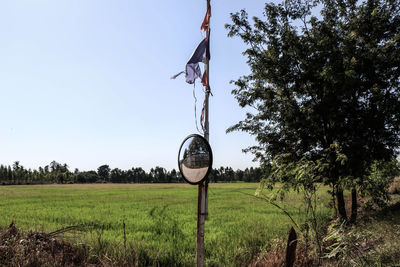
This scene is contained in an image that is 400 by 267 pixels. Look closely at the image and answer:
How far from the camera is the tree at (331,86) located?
786 cm

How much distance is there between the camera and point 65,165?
162125mm

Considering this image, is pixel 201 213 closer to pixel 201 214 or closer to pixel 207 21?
pixel 201 214

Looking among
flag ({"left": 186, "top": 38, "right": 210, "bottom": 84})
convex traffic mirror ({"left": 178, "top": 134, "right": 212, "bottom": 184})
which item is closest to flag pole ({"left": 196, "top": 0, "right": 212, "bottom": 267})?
convex traffic mirror ({"left": 178, "top": 134, "right": 212, "bottom": 184})

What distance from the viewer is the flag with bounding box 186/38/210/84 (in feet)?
12.2

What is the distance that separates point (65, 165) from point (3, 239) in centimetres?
17967

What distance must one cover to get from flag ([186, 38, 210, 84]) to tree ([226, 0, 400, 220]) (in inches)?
190

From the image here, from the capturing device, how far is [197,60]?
3715mm

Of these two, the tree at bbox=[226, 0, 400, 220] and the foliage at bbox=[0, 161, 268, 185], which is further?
the foliage at bbox=[0, 161, 268, 185]

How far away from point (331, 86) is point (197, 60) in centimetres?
641

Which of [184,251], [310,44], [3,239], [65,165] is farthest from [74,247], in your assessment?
[65,165]

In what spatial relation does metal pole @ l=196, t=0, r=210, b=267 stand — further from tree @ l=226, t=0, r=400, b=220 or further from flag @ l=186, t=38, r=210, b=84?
tree @ l=226, t=0, r=400, b=220

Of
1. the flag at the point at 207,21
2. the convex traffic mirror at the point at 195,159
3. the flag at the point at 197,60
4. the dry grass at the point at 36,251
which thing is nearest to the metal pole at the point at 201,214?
the convex traffic mirror at the point at 195,159

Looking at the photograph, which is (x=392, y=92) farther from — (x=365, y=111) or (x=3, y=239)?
(x=3, y=239)

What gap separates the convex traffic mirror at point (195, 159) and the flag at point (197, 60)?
107cm
